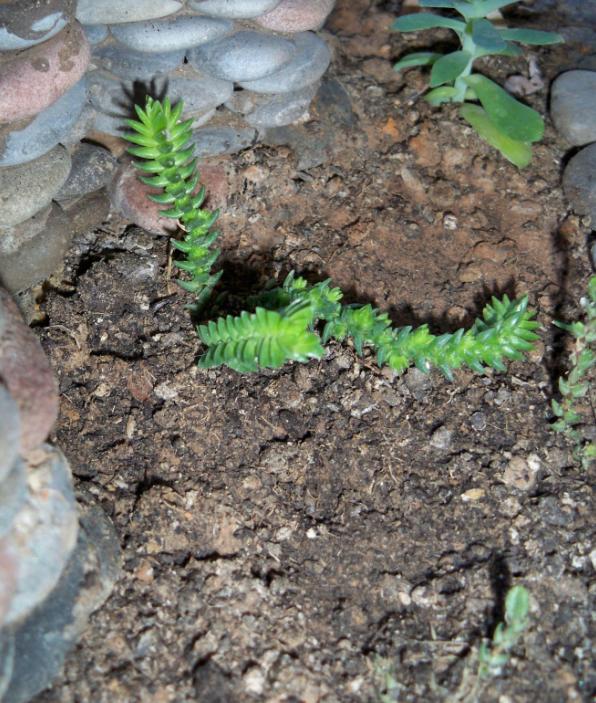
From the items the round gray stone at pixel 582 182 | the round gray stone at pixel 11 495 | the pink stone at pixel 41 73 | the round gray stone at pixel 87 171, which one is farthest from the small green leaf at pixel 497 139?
the round gray stone at pixel 11 495

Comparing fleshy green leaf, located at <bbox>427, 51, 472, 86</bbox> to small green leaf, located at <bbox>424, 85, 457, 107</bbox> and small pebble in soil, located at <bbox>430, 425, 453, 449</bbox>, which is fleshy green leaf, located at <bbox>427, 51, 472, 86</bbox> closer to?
small green leaf, located at <bbox>424, 85, 457, 107</bbox>

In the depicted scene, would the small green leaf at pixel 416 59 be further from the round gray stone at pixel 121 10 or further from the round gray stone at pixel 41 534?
the round gray stone at pixel 41 534

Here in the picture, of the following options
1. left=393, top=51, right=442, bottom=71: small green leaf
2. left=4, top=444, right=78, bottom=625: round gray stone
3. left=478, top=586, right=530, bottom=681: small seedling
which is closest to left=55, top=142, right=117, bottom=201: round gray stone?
left=4, top=444, right=78, bottom=625: round gray stone

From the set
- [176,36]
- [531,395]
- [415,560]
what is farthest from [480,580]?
[176,36]

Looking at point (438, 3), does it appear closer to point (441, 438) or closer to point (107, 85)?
point (107, 85)

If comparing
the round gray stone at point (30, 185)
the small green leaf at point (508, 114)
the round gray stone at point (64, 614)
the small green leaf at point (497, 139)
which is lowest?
the round gray stone at point (64, 614)

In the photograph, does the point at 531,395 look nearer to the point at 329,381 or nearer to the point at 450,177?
the point at 329,381
